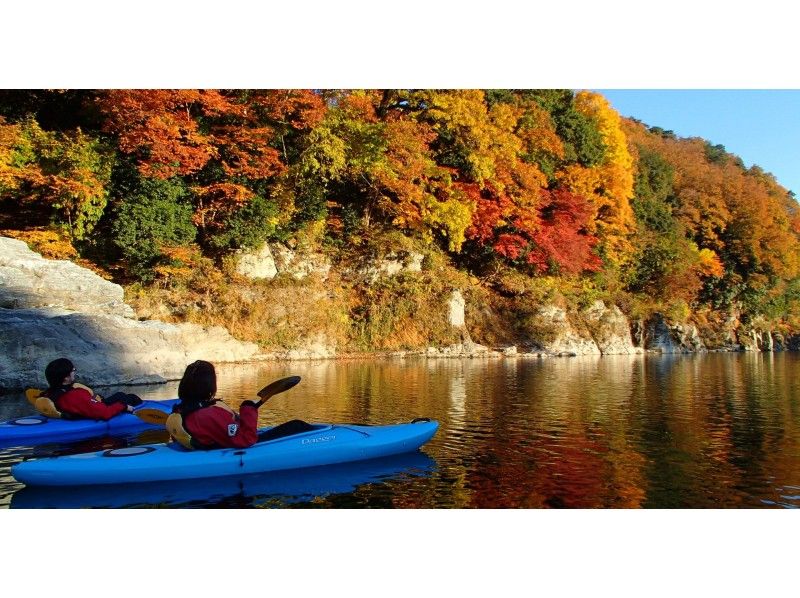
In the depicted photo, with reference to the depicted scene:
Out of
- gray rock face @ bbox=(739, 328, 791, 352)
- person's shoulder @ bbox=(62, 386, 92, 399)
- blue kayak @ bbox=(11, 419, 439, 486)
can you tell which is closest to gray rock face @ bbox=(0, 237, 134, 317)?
person's shoulder @ bbox=(62, 386, 92, 399)

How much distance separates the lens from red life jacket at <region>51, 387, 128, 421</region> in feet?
28.7

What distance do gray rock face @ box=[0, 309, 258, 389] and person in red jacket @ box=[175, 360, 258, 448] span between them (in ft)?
23.0

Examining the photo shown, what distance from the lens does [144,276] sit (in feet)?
63.3

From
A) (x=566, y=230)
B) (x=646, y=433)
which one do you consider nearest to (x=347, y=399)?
(x=646, y=433)

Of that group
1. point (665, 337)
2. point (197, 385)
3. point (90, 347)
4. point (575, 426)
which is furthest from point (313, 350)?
point (665, 337)

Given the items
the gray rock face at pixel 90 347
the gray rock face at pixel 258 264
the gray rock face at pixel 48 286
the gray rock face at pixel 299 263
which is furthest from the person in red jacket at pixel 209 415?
the gray rock face at pixel 299 263

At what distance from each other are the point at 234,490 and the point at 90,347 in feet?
27.2

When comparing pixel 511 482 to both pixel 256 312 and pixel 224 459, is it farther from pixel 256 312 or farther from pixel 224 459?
pixel 256 312

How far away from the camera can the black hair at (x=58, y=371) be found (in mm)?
8609

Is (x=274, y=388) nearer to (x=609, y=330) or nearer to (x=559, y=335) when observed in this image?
(x=559, y=335)

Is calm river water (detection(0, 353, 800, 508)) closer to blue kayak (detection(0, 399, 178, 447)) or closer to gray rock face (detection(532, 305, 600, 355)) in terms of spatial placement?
blue kayak (detection(0, 399, 178, 447))

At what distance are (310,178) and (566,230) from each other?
1081 cm

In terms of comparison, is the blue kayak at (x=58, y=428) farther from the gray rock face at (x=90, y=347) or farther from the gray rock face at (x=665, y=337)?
the gray rock face at (x=665, y=337)
